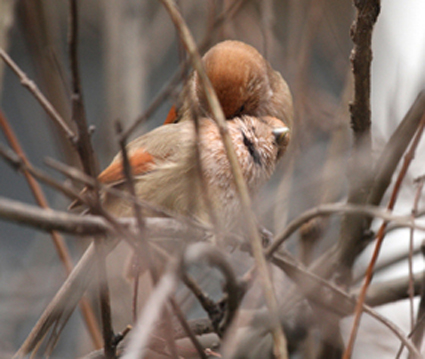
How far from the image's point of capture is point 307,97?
124 inches

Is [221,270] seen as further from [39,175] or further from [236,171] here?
[39,175]

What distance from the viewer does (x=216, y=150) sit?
2.33 m

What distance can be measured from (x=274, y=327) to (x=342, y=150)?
1.99 metres

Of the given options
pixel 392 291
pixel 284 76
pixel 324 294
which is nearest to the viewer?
pixel 324 294

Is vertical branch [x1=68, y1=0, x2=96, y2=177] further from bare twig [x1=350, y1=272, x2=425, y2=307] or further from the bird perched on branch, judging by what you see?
bare twig [x1=350, y1=272, x2=425, y2=307]

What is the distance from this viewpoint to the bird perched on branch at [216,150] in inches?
89.4

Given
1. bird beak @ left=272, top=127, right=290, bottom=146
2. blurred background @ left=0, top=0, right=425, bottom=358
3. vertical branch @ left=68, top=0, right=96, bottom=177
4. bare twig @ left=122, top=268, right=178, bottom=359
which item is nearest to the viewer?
bare twig @ left=122, top=268, right=178, bottom=359

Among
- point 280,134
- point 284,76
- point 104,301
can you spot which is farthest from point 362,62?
point 284,76

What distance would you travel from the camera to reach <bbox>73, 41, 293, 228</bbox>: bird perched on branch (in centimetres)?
227

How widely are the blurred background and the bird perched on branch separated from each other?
6.4 inches

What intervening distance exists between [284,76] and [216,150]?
141 cm

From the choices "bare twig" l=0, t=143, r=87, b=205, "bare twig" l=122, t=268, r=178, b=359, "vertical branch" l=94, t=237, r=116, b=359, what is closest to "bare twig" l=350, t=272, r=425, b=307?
"vertical branch" l=94, t=237, r=116, b=359

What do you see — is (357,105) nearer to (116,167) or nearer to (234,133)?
(234,133)

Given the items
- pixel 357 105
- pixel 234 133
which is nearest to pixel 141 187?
pixel 234 133
